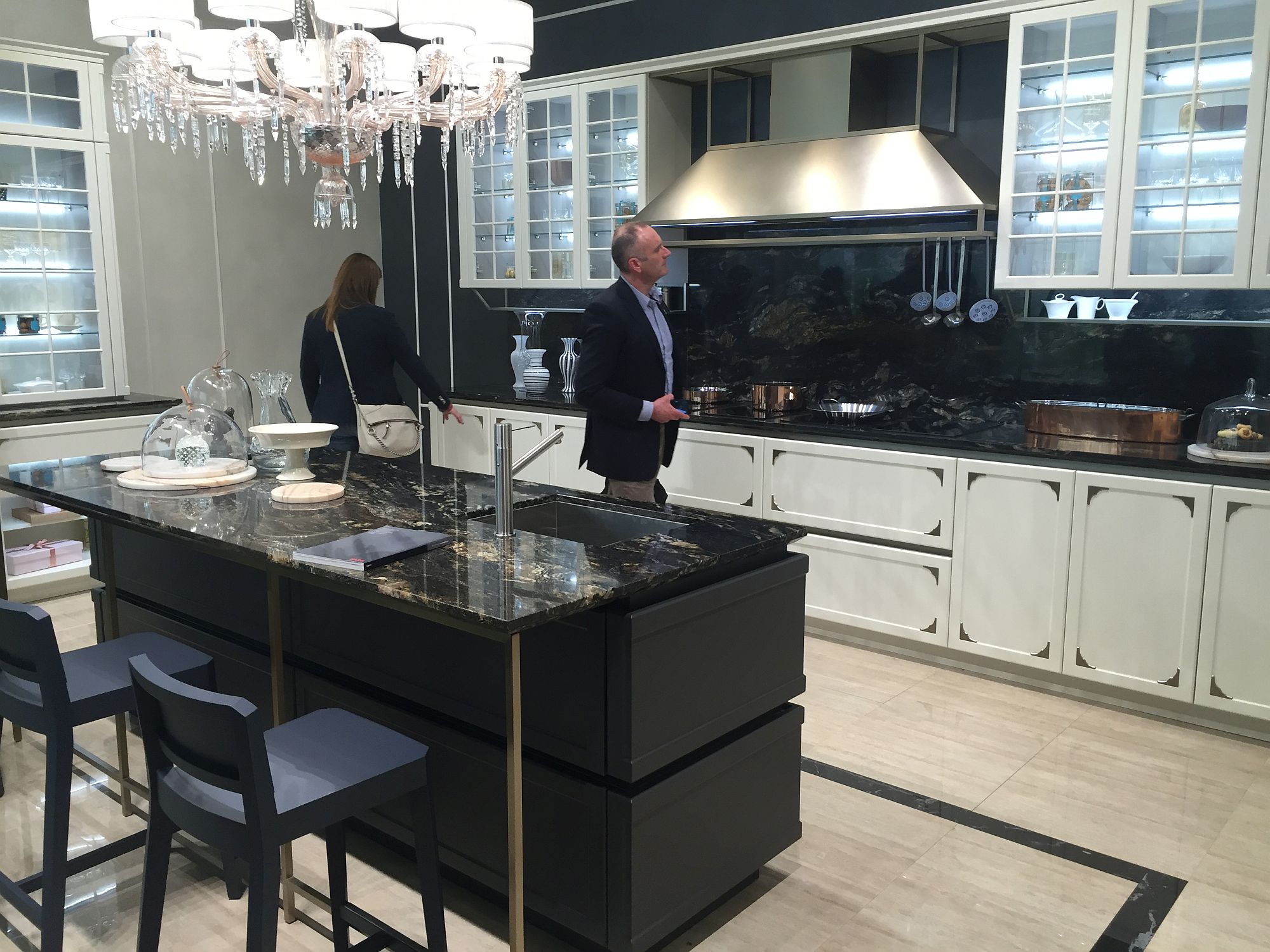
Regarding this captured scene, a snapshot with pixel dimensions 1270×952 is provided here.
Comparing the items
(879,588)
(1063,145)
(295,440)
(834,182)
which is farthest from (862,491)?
(295,440)

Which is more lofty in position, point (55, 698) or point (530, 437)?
point (530, 437)

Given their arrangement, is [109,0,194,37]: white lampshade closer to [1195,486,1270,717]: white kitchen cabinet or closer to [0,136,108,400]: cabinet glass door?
[0,136,108,400]: cabinet glass door

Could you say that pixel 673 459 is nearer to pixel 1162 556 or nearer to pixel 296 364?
pixel 1162 556

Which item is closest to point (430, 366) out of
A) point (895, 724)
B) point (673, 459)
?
point (673, 459)

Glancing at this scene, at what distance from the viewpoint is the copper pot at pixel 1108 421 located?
3709 millimetres

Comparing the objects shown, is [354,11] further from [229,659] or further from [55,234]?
[55,234]

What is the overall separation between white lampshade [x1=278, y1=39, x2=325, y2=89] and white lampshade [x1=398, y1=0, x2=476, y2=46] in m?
0.31

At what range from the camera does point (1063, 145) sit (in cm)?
377

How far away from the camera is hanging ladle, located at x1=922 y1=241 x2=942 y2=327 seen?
4438mm

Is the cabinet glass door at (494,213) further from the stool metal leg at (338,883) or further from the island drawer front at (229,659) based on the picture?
the stool metal leg at (338,883)

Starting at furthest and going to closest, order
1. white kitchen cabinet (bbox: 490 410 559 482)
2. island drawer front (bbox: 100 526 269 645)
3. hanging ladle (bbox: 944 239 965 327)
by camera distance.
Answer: white kitchen cabinet (bbox: 490 410 559 482) < hanging ladle (bbox: 944 239 965 327) < island drawer front (bbox: 100 526 269 645)

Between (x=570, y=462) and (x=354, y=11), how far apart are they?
266 centimetres

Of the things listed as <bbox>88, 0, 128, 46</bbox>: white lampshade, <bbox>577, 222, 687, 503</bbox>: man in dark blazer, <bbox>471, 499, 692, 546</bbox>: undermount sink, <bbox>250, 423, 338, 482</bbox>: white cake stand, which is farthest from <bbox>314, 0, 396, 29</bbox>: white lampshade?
<bbox>471, 499, 692, 546</bbox>: undermount sink

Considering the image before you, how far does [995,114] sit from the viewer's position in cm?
425
